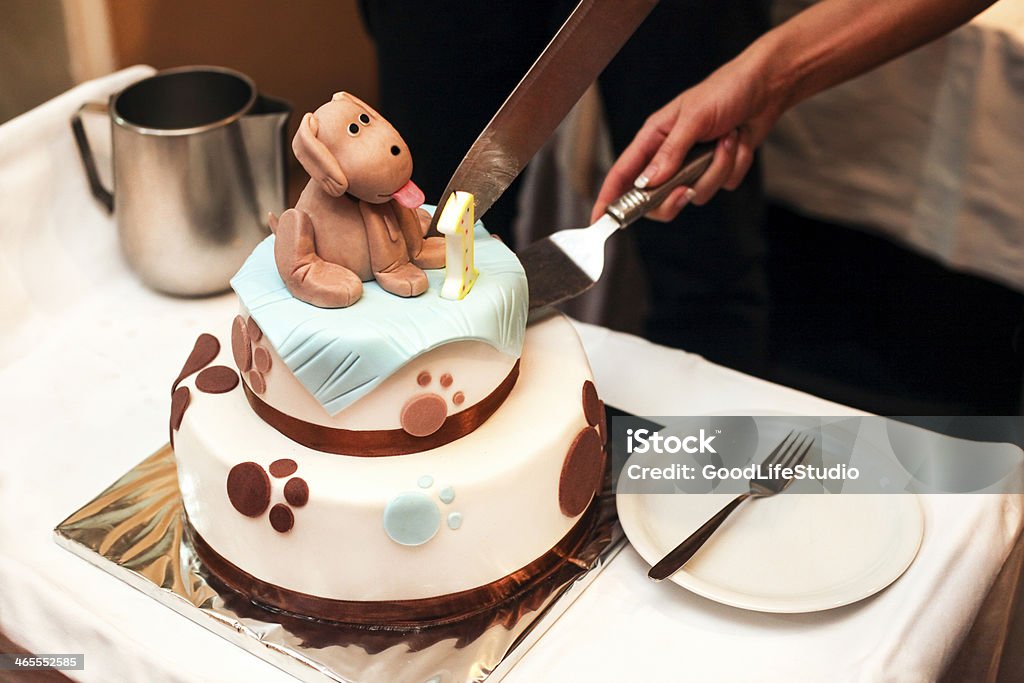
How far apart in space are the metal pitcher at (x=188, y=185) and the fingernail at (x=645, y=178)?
409 millimetres

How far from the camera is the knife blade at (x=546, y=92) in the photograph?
2.43 feet

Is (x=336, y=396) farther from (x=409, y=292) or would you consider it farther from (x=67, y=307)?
(x=67, y=307)

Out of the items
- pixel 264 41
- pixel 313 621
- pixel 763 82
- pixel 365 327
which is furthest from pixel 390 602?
pixel 264 41

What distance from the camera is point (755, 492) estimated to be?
81cm

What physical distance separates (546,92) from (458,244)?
0.15 metres

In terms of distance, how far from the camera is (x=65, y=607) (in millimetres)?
734

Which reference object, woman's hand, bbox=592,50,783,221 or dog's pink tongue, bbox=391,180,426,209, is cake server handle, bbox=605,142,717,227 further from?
dog's pink tongue, bbox=391,180,426,209

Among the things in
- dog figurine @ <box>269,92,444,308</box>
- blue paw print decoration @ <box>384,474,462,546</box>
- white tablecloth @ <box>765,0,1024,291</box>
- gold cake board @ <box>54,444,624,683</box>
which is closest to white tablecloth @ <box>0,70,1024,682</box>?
gold cake board @ <box>54,444,624,683</box>

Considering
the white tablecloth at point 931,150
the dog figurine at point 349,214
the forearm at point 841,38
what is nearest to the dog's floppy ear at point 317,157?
the dog figurine at point 349,214

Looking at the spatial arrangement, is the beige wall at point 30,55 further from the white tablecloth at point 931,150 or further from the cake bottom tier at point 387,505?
Result: the white tablecloth at point 931,150

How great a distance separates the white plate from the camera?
28.5 inches

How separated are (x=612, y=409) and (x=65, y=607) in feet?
1.55

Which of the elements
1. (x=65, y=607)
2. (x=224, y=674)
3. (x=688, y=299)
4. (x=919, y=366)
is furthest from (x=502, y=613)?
(x=919, y=366)

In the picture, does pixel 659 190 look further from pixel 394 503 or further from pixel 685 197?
pixel 394 503
